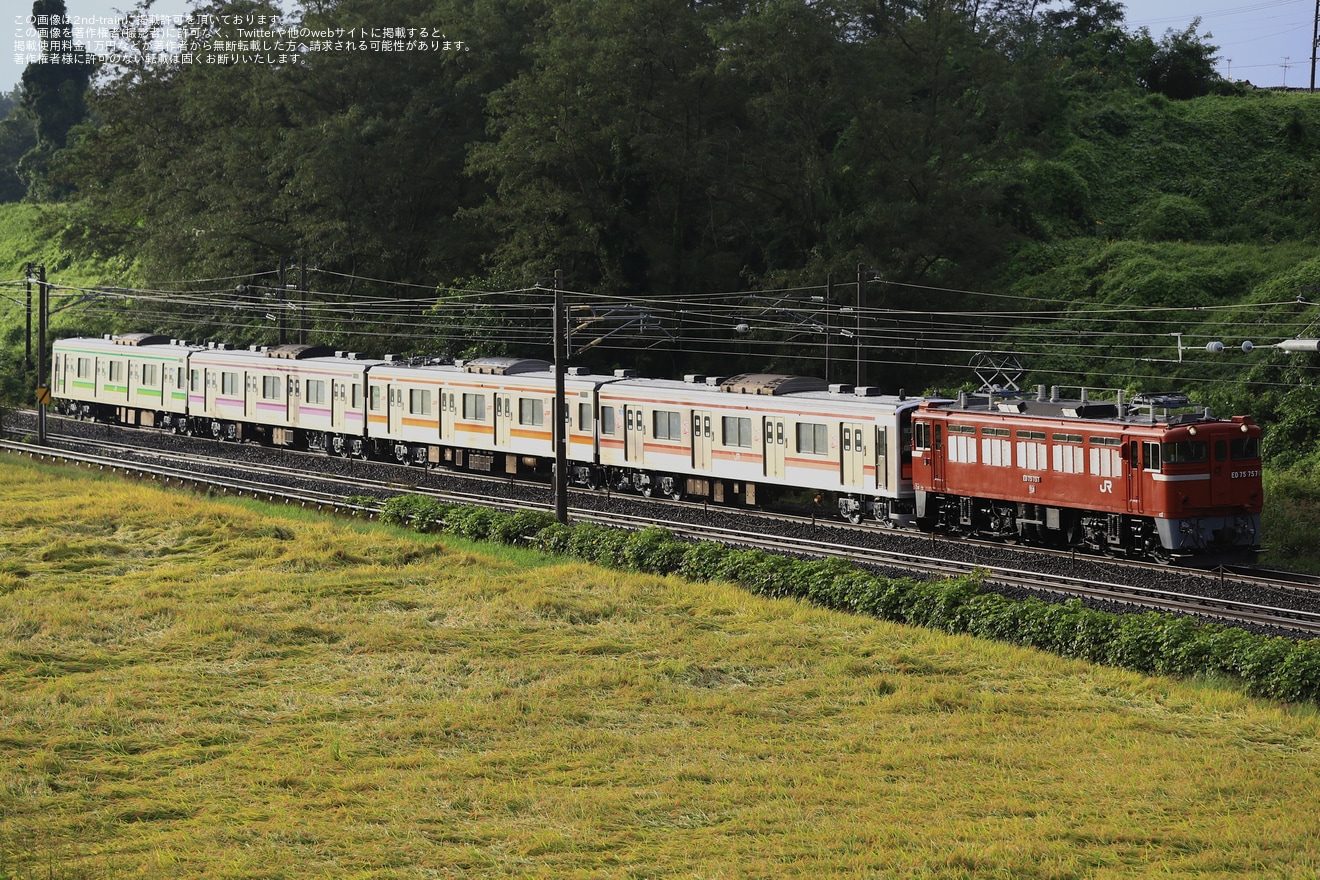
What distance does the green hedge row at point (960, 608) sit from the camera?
18.5 meters

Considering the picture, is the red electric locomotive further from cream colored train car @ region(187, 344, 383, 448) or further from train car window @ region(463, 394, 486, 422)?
cream colored train car @ region(187, 344, 383, 448)

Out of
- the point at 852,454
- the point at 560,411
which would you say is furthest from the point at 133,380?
the point at 852,454

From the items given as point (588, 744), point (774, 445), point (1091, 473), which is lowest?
point (588, 744)

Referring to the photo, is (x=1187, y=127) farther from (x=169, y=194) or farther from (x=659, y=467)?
(x=169, y=194)

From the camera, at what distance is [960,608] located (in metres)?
22.1

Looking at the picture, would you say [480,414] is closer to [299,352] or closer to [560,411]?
[560,411]

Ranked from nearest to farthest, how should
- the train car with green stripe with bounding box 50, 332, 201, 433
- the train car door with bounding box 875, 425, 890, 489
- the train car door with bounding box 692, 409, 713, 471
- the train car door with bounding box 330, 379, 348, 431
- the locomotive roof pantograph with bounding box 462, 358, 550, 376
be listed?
the train car door with bounding box 875, 425, 890, 489 < the train car door with bounding box 692, 409, 713, 471 < the locomotive roof pantograph with bounding box 462, 358, 550, 376 < the train car door with bounding box 330, 379, 348, 431 < the train car with green stripe with bounding box 50, 332, 201, 433

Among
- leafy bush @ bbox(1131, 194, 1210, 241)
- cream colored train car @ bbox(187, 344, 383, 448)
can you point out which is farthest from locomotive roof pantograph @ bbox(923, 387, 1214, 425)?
leafy bush @ bbox(1131, 194, 1210, 241)

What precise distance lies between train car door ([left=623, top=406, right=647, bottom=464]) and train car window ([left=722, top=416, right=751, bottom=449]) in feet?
9.32

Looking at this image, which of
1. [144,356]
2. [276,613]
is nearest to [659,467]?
[276,613]

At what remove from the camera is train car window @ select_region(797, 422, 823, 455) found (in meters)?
31.2

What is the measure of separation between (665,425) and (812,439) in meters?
4.95

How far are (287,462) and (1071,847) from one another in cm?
3593

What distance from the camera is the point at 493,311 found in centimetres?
5191
